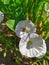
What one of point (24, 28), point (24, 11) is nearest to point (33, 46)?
point (24, 28)

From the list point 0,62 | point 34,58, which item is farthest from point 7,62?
point 34,58

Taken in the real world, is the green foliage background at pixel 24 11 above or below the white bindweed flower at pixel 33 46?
above

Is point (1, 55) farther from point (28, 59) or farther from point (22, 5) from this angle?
point (22, 5)

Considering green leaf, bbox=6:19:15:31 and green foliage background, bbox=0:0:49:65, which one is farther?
green foliage background, bbox=0:0:49:65

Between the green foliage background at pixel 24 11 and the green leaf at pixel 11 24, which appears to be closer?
the green leaf at pixel 11 24

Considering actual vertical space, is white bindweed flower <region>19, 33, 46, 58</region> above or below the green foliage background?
below
